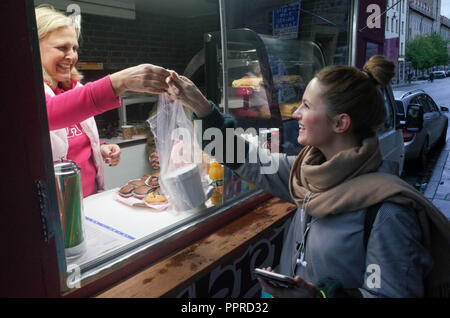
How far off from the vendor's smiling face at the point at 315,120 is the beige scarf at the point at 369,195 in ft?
0.43

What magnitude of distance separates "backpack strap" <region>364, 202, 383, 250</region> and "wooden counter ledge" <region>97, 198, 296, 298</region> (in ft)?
2.25

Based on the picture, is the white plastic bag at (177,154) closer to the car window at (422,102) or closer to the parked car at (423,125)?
the parked car at (423,125)

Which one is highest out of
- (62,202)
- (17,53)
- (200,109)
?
(17,53)

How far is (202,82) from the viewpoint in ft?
13.4

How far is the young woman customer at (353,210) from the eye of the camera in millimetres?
1213

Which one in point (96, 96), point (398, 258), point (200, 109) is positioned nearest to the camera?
point (398, 258)

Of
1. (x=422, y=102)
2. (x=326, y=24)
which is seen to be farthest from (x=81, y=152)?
(x=422, y=102)

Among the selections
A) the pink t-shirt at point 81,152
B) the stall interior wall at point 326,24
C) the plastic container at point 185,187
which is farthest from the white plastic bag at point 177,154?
the stall interior wall at point 326,24

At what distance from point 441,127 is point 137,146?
8.49m

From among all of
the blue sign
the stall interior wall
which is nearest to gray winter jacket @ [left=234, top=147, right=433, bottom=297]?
the blue sign

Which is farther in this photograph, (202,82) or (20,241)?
(202,82)
